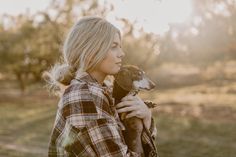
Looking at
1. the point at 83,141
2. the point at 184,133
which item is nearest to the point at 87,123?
the point at 83,141

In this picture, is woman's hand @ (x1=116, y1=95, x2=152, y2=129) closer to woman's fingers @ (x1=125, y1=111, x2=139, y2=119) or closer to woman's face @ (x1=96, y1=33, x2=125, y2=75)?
woman's fingers @ (x1=125, y1=111, x2=139, y2=119)

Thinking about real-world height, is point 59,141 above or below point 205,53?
above

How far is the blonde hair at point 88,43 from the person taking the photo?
2486 mm

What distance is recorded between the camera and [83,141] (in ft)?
7.73

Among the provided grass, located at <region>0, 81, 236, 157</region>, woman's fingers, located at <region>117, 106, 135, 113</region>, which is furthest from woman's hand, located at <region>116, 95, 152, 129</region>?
grass, located at <region>0, 81, 236, 157</region>

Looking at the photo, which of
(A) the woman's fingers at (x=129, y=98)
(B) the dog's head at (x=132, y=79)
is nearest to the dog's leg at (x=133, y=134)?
(A) the woman's fingers at (x=129, y=98)

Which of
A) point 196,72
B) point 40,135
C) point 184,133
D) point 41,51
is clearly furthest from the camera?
point 196,72

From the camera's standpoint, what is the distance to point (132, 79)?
2953mm

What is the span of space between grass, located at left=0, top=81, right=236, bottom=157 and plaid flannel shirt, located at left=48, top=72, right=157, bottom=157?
28.2 ft

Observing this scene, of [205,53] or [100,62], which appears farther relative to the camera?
[205,53]

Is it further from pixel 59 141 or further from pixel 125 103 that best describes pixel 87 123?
pixel 125 103

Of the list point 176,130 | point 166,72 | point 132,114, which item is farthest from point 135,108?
point 166,72

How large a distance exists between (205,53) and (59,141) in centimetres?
3069

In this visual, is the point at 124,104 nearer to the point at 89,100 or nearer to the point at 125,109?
the point at 125,109
